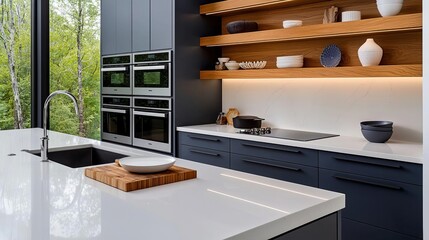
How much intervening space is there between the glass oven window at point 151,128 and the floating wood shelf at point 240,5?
1.16 m

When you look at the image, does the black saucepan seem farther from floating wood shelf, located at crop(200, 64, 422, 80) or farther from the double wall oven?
the double wall oven

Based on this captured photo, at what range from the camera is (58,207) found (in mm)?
1425

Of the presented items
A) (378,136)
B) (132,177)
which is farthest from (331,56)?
(132,177)

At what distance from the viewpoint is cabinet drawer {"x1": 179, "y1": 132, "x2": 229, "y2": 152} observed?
3.66 metres

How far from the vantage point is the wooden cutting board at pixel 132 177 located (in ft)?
5.37

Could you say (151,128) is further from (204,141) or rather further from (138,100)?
(204,141)

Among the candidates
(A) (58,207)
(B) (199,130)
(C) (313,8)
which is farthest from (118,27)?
(A) (58,207)

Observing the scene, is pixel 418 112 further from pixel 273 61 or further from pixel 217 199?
pixel 217 199

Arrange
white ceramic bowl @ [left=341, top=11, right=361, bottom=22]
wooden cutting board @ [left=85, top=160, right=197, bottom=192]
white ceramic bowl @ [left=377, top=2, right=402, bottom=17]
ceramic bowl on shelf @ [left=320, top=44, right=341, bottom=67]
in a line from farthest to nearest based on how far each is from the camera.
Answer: ceramic bowl on shelf @ [left=320, top=44, right=341, bottom=67], white ceramic bowl @ [left=341, top=11, right=361, bottom=22], white ceramic bowl @ [left=377, top=2, right=402, bottom=17], wooden cutting board @ [left=85, top=160, right=197, bottom=192]

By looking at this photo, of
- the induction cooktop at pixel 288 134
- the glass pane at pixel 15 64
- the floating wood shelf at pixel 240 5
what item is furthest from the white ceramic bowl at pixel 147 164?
the glass pane at pixel 15 64

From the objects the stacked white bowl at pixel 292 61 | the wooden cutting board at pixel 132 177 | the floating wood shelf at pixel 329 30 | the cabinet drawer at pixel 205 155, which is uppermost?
the floating wood shelf at pixel 329 30

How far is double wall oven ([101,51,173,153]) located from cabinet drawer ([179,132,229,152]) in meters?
0.18

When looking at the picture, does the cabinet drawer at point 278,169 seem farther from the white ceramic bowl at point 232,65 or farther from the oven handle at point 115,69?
the oven handle at point 115,69

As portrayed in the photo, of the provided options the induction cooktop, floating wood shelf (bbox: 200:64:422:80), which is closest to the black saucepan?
the induction cooktop
